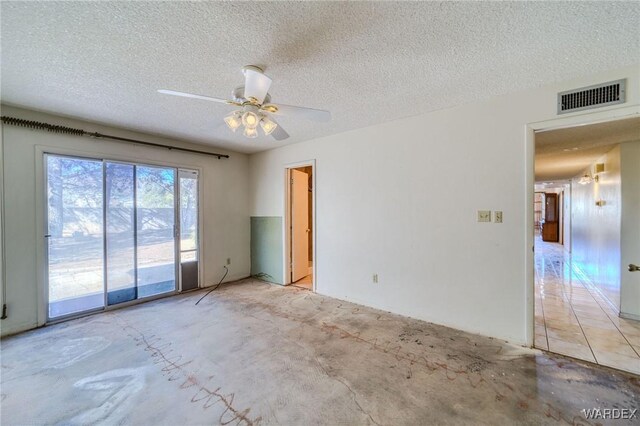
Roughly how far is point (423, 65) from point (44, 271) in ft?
14.9

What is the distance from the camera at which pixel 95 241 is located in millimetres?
3359

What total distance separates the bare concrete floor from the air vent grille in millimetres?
2177

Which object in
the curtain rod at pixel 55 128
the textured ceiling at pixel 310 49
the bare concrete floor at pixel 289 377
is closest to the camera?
the textured ceiling at pixel 310 49

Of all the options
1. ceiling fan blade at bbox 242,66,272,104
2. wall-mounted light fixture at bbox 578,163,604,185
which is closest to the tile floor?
wall-mounted light fixture at bbox 578,163,604,185

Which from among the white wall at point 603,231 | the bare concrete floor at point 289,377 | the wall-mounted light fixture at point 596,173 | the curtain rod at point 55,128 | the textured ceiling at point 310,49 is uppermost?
the textured ceiling at point 310,49

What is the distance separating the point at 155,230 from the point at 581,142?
244 inches

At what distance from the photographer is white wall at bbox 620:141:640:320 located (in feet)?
9.86

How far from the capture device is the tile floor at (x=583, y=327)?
227cm

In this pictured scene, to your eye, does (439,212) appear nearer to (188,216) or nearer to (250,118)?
(250,118)

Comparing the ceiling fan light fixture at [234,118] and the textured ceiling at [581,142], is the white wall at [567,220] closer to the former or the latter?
the textured ceiling at [581,142]

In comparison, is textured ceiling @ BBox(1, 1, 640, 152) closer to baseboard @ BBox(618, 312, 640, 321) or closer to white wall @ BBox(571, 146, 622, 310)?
white wall @ BBox(571, 146, 622, 310)

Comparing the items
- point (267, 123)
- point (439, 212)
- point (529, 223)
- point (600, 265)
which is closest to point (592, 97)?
point (529, 223)

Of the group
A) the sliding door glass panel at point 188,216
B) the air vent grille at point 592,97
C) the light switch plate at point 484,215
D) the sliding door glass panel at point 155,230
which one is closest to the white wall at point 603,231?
the air vent grille at point 592,97

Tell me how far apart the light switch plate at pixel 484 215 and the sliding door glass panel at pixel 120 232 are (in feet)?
14.7
